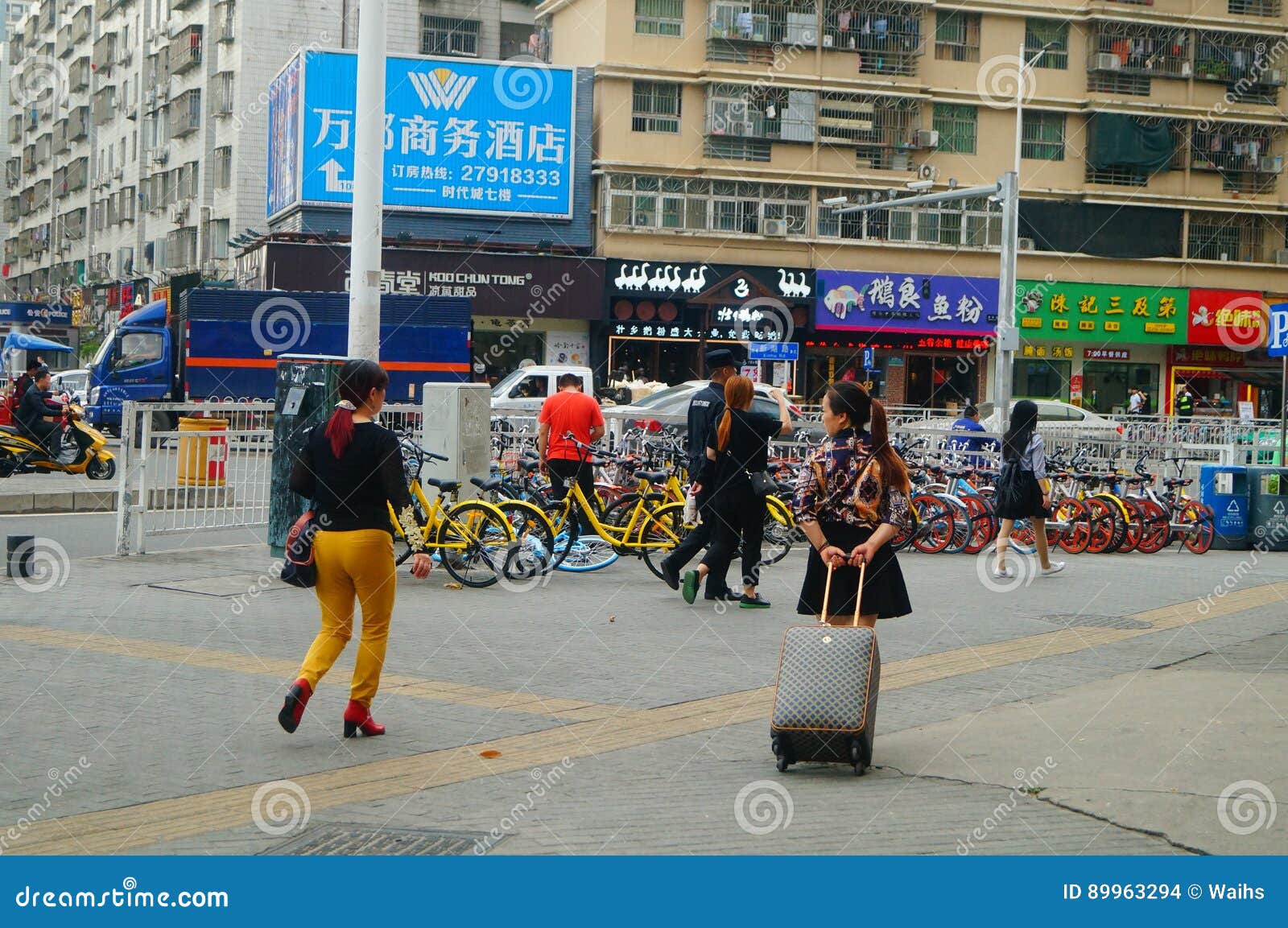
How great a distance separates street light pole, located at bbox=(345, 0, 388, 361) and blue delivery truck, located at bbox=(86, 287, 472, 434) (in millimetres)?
15841

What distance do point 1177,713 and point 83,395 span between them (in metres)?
35.1

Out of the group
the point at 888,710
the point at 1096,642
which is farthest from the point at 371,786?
the point at 1096,642

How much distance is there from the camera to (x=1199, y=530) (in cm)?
1756

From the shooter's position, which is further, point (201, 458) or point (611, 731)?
point (201, 458)

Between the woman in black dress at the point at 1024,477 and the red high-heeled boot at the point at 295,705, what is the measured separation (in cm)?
824

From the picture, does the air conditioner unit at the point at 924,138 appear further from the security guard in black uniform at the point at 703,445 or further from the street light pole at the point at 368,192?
the security guard in black uniform at the point at 703,445

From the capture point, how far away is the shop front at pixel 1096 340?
44875 mm
